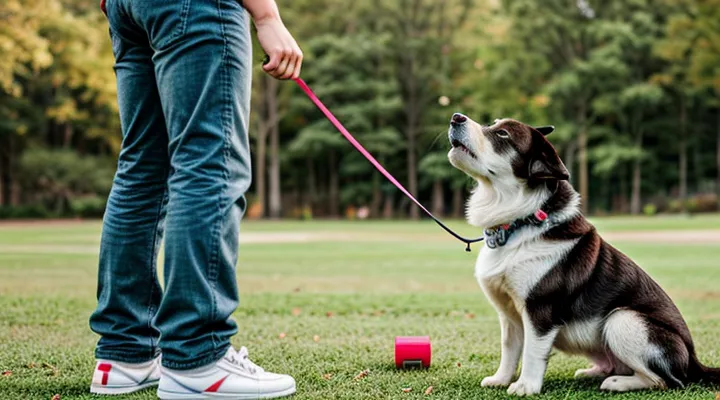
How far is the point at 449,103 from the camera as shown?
4353 centimetres

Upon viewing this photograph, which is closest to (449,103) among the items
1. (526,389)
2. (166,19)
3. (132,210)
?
(526,389)

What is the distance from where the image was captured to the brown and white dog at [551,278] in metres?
3.10

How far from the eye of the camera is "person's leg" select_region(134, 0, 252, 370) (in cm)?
260

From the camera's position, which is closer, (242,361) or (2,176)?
(242,361)

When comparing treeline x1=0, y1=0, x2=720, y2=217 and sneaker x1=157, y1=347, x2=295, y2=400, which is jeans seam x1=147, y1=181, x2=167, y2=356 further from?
treeline x1=0, y1=0, x2=720, y2=217

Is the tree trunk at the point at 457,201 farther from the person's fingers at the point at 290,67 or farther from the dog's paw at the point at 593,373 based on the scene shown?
the person's fingers at the point at 290,67

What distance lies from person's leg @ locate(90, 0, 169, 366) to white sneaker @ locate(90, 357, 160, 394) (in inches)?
1.1

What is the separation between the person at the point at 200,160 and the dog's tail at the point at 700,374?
5.44ft

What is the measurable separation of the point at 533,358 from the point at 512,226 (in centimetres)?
54

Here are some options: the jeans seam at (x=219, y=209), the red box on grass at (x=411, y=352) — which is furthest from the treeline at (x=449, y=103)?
the jeans seam at (x=219, y=209)

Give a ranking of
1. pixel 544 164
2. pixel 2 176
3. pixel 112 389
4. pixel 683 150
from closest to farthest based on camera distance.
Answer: pixel 112 389 < pixel 544 164 < pixel 2 176 < pixel 683 150

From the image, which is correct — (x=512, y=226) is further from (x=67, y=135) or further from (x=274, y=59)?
(x=67, y=135)

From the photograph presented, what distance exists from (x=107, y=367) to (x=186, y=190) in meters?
0.87

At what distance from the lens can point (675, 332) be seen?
316cm
